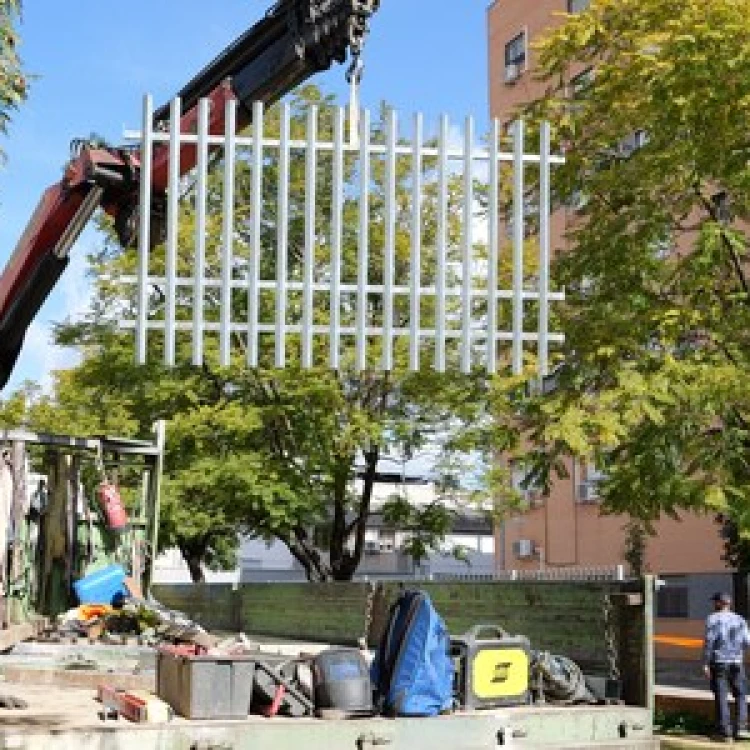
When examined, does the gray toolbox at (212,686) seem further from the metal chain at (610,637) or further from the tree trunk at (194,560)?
the tree trunk at (194,560)

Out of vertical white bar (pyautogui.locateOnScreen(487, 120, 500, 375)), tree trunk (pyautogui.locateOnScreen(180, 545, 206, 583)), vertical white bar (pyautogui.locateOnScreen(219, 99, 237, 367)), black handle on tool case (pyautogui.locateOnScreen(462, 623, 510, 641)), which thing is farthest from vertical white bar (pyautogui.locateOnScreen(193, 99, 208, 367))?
tree trunk (pyautogui.locateOnScreen(180, 545, 206, 583))

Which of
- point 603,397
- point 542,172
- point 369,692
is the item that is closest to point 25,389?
point 603,397

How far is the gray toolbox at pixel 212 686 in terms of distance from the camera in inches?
251

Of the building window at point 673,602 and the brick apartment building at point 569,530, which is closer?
the brick apartment building at point 569,530

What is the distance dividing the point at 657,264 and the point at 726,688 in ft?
15.6

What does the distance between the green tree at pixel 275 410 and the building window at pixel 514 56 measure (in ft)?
57.6

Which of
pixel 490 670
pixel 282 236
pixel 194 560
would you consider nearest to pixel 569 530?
pixel 194 560

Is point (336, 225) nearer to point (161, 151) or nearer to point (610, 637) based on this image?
point (161, 151)

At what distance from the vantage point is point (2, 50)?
34.5 ft

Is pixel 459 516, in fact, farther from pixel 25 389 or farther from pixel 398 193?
pixel 25 389

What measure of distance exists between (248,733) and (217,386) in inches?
656

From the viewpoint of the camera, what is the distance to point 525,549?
1586 inches

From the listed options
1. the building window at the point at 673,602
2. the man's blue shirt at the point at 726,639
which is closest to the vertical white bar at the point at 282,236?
the man's blue shirt at the point at 726,639

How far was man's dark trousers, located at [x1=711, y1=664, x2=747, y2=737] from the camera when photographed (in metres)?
14.7
